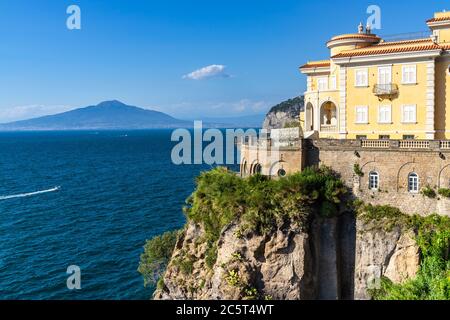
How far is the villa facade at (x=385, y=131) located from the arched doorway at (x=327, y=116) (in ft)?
0.63

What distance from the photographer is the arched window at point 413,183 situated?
31031mm

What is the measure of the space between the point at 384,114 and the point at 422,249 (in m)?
11.4

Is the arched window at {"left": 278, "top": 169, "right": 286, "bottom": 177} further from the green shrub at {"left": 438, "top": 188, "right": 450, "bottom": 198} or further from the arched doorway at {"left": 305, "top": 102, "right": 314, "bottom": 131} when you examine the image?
the green shrub at {"left": 438, "top": 188, "right": 450, "bottom": 198}

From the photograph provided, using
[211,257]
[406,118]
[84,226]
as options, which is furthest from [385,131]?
[84,226]

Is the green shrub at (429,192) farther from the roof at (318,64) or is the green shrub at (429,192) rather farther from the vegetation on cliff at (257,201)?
the roof at (318,64)

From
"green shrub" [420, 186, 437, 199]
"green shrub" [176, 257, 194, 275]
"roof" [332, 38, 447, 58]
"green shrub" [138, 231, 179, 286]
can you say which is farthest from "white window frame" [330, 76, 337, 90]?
"green shrub" [138, 231, 179, 286]

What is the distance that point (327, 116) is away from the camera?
40.8m

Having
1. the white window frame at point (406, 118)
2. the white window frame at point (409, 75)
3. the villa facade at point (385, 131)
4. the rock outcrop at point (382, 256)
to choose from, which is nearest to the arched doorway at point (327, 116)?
the villa facade at point (385, 131)

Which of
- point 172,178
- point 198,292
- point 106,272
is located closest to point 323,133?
point 198,292

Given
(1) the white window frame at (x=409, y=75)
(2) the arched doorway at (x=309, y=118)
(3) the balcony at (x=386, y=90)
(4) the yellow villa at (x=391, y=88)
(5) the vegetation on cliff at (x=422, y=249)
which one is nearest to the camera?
(5) the vegetation on cliff at (x=422, y=249)

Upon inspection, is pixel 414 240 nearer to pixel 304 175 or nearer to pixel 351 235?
pixel 351 235

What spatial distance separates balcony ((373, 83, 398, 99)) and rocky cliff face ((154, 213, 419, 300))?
33.7ft

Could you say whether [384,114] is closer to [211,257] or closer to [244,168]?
[244,168]
